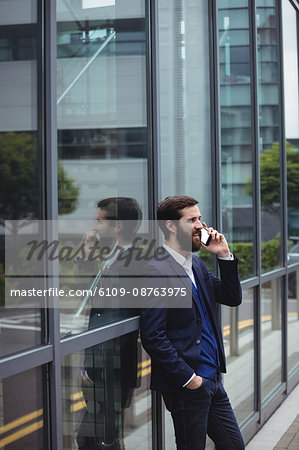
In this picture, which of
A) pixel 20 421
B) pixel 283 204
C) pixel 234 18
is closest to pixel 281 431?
pixel 283 204

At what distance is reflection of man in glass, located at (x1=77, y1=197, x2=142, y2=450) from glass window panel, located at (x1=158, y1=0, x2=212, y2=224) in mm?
655

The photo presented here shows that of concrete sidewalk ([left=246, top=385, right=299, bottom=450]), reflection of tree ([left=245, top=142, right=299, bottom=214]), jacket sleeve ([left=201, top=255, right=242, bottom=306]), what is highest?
reflection of tree ([left=245, top=142, right=299, bottom=214])

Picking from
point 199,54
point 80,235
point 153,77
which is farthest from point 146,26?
point 80,235

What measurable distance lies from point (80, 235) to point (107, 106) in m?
0.81

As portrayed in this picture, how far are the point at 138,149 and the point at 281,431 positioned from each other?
3368 mm

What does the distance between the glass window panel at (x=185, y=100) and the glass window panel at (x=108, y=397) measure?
1158mm

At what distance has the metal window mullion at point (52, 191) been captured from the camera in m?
3.12

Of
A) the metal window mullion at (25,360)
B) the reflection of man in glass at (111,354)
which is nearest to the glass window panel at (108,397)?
the reflection of man in glass at (111,354)

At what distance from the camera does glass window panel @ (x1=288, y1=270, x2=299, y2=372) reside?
8258 mm

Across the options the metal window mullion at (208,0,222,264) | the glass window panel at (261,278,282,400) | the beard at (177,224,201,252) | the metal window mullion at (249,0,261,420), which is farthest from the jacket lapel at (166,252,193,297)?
the glass window panel at (261,278,282,400)

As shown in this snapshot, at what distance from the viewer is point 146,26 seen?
4.40 metres

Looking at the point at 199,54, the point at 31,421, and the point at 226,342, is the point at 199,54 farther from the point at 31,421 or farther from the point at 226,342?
the point at 31,421

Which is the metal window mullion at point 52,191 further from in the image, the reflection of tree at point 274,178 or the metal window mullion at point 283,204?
the metal window mullion at point 283,204

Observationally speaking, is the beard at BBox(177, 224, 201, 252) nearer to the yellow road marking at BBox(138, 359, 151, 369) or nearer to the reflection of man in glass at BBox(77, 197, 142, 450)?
the reflection of man in glass at BBox(77, 197, 142, 450)
